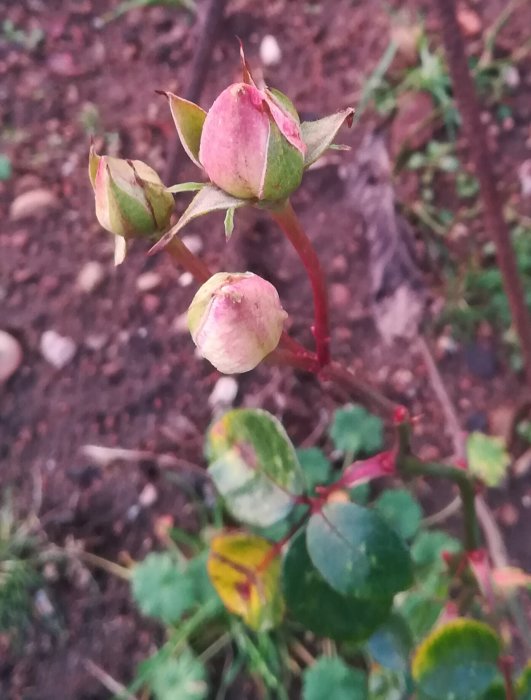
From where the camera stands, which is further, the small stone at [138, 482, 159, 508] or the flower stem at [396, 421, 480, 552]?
the small stone at [138, 482, 159, 508]

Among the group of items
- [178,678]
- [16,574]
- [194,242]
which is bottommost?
[16,574]

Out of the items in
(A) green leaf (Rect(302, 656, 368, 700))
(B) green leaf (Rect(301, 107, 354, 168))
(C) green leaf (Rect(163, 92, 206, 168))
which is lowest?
(A) green leaf (Rect(302, 656, 368, 700))

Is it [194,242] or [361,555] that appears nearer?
[361,555]

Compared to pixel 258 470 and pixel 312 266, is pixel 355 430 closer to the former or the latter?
pixel 258 470

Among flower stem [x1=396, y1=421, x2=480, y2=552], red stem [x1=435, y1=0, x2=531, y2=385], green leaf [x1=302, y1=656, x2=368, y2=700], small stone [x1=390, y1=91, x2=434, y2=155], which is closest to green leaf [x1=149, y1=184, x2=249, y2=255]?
flower stem [x1=396, y1=421, x2=480, y2=552]

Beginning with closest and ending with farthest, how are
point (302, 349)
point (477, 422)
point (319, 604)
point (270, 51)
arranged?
point (302, 349), point (319, 604), point (477, 422), point (270, 51)

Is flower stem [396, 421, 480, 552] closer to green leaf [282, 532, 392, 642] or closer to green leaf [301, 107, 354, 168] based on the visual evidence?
green leaf [282, 532, 392, 642]

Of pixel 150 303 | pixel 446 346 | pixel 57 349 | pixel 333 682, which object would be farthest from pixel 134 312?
pixel 333 682

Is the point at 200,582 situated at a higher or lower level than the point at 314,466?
lower
